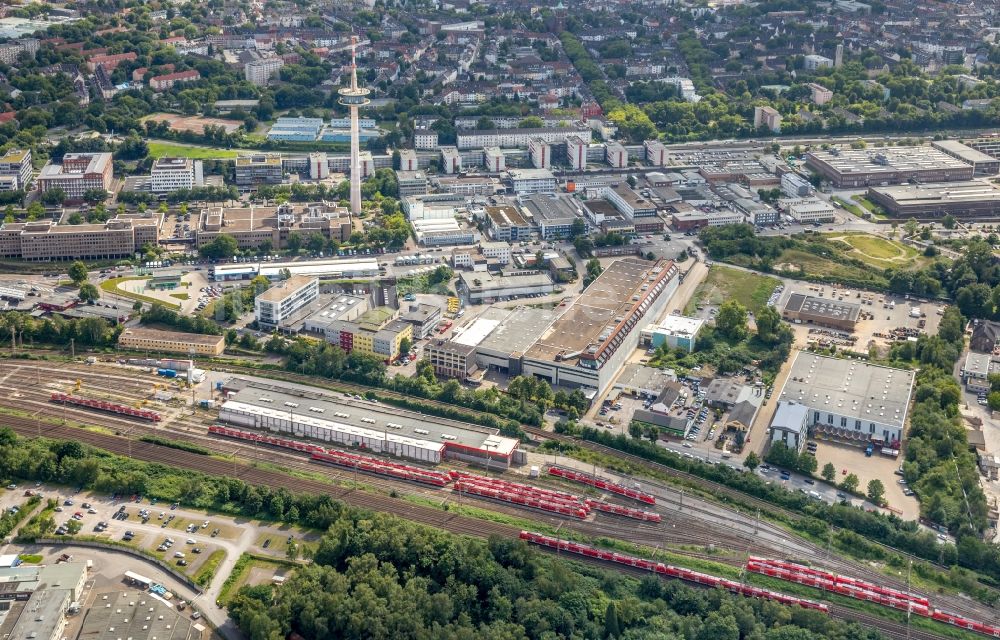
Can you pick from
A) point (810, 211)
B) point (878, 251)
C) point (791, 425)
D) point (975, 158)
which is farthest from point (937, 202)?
point (791, 425)

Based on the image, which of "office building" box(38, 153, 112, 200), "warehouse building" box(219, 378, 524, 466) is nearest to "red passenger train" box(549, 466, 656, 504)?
"warehouse building" box(219, 378, 524, 466)

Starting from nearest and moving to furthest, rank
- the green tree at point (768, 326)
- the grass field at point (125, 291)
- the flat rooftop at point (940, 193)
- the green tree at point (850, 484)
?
1. the green tree at point (850, 484)
2. the green tree at point (768, 326)
3. the grass field at point (125, 291)
4. the flat rooftop at point (940, 193)

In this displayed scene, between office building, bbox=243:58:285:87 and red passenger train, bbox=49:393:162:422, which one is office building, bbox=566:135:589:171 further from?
red passenger train, bbox=49:393:162:422

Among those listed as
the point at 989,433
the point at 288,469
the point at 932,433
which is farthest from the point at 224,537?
the point at 989,433

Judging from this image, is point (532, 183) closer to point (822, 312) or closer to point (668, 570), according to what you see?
point (822, 312)

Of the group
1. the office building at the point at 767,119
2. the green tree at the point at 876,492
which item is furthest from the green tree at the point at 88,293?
the office building at the point at 767,119

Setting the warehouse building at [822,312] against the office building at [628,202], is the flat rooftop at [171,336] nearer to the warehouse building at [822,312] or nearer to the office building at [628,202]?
the office building at [628,202]
